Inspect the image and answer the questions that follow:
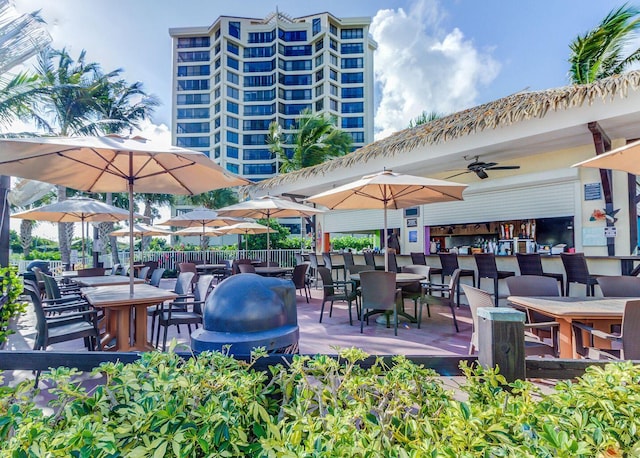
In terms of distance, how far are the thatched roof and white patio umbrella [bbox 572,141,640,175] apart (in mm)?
1975

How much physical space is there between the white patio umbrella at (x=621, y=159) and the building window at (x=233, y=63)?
148 feet

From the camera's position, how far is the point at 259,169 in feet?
140

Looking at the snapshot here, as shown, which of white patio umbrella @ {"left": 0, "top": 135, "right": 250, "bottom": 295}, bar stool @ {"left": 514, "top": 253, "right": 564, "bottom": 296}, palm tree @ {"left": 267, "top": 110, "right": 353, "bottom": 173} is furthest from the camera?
palm tree @ {"left": 267, "top": 110, "right": 353, "bottom": 173}

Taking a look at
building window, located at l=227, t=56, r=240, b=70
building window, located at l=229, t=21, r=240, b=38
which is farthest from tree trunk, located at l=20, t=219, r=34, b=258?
building window, located at l=229, t=21, r=240, b=38

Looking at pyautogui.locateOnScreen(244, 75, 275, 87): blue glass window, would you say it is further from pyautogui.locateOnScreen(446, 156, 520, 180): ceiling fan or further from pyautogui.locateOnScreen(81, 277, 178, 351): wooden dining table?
pyautogui.locateOnScreen(81, 277, 178, 351): wooden dining table

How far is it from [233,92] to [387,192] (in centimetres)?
4172

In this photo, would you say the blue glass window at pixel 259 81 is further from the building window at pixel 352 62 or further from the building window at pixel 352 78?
the building window at pixel 352 62

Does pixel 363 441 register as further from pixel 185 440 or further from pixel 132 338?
pixel 132 338

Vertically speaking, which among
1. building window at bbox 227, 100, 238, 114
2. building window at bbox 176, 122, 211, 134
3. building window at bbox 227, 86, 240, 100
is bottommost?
building window at bbox 176, 122, 211, 134

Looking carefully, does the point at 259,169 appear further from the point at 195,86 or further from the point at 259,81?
the point at 195,86

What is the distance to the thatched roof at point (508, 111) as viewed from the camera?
4.98m

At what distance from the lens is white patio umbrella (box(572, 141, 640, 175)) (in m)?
3.27

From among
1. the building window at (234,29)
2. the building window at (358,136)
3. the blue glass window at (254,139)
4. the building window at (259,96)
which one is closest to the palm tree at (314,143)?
the building window at (358,136)

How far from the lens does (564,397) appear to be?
3.78ft
